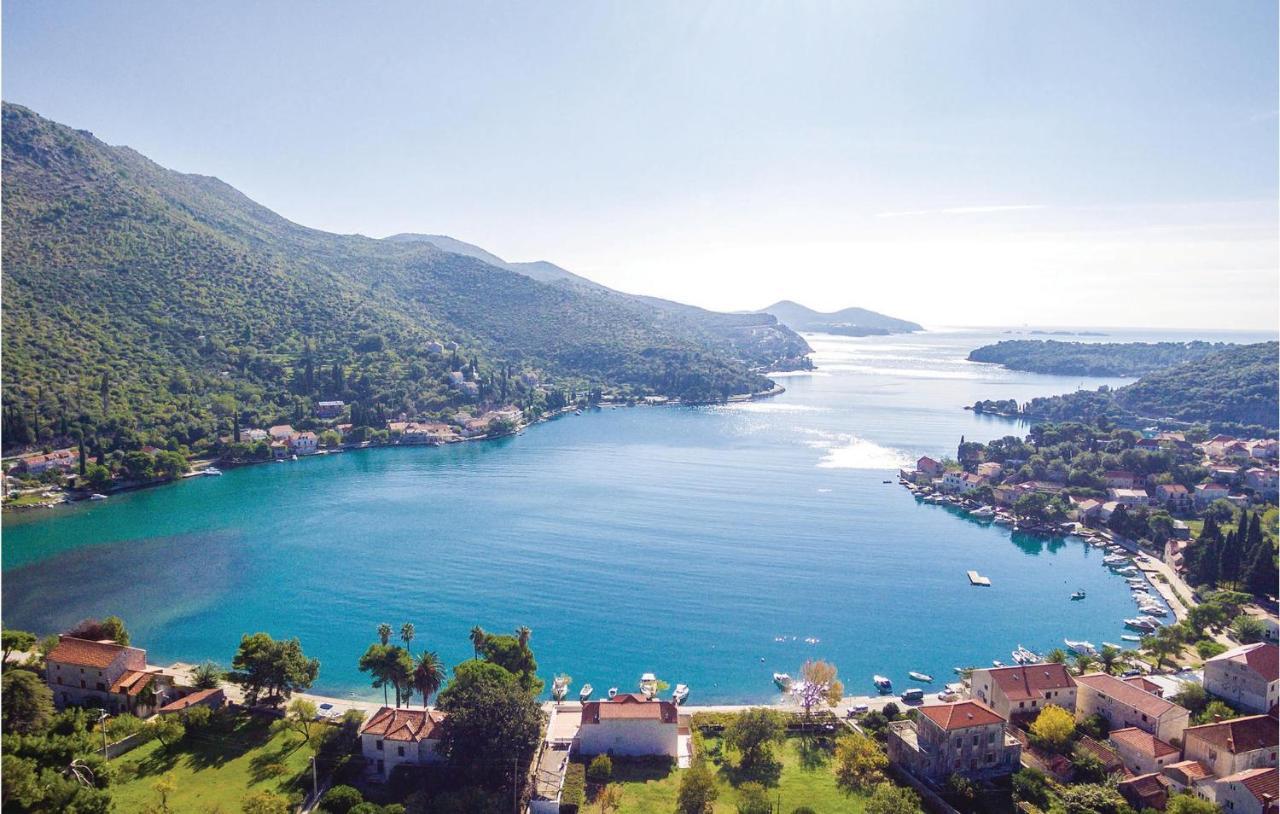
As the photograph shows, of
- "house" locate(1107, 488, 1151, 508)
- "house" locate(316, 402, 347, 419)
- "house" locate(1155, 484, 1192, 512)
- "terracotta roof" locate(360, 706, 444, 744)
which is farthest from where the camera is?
"house" locate(316, 402, 347, 419)

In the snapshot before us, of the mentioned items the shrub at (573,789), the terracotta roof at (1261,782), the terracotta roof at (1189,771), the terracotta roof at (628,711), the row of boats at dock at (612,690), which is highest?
the terracotta roof at (628,711)

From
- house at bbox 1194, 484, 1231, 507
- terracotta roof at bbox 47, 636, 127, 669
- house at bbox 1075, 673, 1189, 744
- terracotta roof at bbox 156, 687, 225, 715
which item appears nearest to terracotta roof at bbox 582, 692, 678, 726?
terracotta roof at bbox 156, 687, 225, 715

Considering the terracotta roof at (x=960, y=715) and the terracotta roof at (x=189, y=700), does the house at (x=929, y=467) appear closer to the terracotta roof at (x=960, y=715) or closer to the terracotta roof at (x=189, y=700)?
the terracotta roof at (x=960, y=715)

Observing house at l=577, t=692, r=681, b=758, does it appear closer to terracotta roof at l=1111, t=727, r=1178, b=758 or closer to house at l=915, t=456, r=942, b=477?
terracotta roof at l=1111, t=727, r=1178, b=758

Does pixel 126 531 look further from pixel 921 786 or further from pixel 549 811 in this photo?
pixel 921 786

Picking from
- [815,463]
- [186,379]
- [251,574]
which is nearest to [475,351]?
[186,379]

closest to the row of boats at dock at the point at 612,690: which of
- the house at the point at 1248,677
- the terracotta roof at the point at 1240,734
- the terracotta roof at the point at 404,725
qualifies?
the terracotta roof at the point at 404,725
